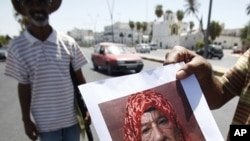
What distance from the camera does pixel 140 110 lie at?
949mm

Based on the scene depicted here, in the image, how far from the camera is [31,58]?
6.81 feet

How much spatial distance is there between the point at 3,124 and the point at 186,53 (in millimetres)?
4798

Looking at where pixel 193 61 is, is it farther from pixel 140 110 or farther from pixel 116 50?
pixel 116 50

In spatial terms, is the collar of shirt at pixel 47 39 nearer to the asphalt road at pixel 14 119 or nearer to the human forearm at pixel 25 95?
the human forearm at pixel 25 95

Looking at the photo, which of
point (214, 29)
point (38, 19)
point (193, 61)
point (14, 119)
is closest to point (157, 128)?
point (193, 61)

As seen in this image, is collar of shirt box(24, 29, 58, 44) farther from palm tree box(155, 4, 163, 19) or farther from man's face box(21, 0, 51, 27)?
palm tree box(155, 4, 163, 19)

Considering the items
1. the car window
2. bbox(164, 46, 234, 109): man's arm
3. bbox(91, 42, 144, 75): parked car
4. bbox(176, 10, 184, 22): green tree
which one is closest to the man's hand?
bbox(164, 46, 234, 109): man's arm

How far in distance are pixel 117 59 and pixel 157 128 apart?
36.2 feet

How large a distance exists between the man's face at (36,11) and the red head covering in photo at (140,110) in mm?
1515

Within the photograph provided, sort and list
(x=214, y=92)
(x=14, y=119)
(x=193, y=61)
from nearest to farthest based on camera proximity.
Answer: (x=193, y=61), (x=214, y=92), (x=14, y=119)

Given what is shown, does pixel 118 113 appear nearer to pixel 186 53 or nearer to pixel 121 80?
pixel 121 80

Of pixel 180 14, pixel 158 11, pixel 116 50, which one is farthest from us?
Answer: pixel 158 11

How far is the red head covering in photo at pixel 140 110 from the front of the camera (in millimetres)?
891

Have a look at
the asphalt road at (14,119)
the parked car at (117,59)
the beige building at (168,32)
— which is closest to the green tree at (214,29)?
the beige building at (168,32)
